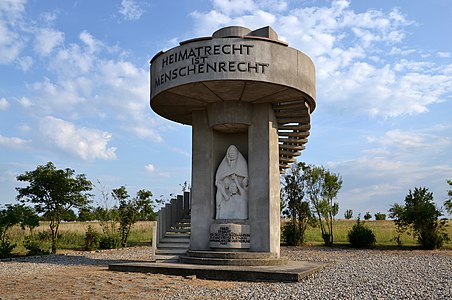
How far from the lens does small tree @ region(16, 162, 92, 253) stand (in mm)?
14906

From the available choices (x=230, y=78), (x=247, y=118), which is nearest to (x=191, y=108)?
(x=247, y=118)

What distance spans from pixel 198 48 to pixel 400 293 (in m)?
6.12

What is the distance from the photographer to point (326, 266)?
10383mm

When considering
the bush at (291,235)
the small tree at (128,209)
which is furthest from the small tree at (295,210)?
the small tree at (128,209)

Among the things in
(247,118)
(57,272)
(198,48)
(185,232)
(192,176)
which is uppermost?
(198,48)

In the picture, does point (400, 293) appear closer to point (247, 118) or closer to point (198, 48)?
Answer: point (247, 118)

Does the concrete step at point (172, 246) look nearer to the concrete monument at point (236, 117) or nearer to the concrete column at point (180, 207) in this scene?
the concrete monument at point (236, 117)

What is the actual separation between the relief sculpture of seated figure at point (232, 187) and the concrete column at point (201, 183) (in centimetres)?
25

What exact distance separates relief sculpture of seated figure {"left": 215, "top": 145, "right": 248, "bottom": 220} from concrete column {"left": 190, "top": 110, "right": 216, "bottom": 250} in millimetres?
247

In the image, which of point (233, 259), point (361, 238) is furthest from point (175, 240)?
point (361, 238)

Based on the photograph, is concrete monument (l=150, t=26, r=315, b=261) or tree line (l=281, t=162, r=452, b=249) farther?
tree line (l=281, t=162, r=452, b=249)

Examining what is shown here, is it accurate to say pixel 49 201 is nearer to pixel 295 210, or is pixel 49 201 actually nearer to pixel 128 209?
pixel 128 209

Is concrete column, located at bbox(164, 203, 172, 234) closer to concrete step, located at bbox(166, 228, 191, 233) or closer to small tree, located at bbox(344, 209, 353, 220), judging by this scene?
concrete step, located at bbox(166, 228, 191, 233)

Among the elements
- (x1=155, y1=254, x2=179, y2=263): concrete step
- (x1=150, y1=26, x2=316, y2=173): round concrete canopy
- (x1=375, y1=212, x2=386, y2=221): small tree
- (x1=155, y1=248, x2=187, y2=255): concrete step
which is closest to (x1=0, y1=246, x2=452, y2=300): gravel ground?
(x1=155, y1=254, x2=179, y2=263): concrete step
